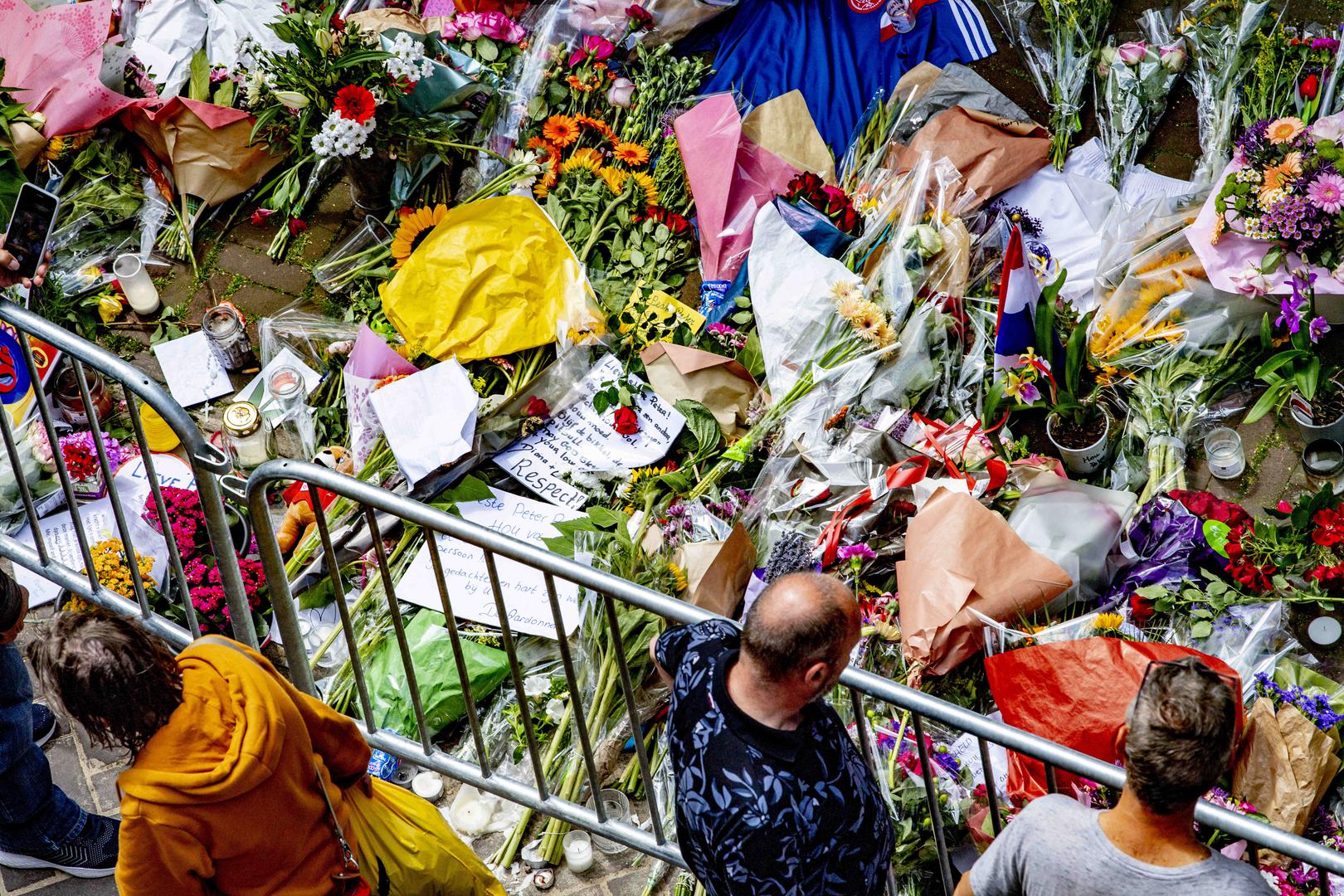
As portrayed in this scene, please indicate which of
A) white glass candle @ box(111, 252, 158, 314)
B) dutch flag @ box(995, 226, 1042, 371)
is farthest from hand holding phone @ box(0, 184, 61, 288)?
dutch flag @ box(995, 226, 1042, 371)

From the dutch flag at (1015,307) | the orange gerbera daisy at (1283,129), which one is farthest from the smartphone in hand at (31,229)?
the orange gerbera daisy at (1283,129)

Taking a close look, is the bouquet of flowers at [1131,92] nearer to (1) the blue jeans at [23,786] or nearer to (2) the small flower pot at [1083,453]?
(2) the small flower pot at [1083,453]

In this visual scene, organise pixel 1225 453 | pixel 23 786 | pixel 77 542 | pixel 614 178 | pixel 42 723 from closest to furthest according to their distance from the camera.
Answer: pixel 23 786, pixel 42 723, pixel 77 542, pixel 1225 453, pixel 614 178

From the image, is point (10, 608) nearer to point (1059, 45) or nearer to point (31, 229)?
point (31, 229)

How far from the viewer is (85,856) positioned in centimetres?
326

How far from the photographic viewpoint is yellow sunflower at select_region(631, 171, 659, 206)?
4.54 meters

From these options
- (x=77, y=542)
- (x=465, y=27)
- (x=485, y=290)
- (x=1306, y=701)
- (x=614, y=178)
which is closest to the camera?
(x=1306, y=701)

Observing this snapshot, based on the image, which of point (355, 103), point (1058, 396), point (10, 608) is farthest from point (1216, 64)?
point (10, 608)

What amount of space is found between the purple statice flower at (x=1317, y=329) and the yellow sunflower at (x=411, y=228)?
9.54 ft

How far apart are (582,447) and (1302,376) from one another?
7.52 ft

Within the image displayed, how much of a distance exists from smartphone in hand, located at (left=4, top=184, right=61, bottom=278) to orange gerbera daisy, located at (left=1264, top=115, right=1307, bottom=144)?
12.2 feet

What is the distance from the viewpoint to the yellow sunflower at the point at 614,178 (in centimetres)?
454

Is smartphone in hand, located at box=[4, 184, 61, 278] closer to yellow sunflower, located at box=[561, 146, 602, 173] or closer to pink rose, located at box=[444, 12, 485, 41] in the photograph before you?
yellow sunflower, located at box=[561, 146, 602, 173]

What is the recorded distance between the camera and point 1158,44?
4.84m
